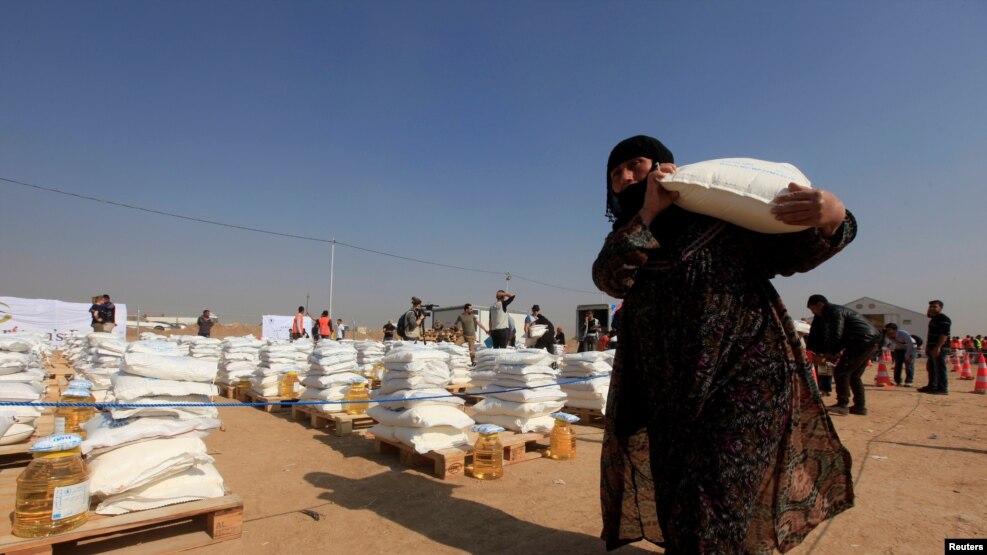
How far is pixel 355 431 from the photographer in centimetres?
564

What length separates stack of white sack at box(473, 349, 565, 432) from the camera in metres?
4.73

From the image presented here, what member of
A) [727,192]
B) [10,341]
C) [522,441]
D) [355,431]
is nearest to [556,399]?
[522,441]

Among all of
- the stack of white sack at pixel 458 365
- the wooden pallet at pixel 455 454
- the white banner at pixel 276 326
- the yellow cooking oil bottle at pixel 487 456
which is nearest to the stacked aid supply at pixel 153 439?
the wooden pallet at pixel 455 454

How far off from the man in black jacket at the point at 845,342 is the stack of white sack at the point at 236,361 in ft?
30.6

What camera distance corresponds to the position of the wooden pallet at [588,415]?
6.16m

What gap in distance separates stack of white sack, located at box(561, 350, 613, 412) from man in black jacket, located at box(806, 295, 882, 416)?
3275 mm

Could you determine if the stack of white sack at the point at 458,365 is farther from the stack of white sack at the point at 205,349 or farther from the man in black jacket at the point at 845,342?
the man in black jacket at the point at 845,342

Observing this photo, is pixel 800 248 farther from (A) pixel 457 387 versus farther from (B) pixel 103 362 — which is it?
(B) pixel 103 362

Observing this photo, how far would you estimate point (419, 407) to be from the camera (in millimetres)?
4133

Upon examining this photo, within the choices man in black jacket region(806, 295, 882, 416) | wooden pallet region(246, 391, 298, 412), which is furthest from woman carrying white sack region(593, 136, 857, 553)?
wooden pallet region(246, 391, 298, 412)

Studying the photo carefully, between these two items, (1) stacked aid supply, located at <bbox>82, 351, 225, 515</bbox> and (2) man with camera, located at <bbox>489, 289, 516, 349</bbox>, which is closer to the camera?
(1) stacked aid supply, located at <bbox>82, 351, 225, 515</bbox>

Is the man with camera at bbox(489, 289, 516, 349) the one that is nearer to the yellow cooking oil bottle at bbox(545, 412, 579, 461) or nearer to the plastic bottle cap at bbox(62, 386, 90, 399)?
the yellow cooking oil bottle at bbox(545, 412, 579, 461)

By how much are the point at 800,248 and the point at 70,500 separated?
10.8 ft

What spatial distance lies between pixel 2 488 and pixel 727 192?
13.4 feet
